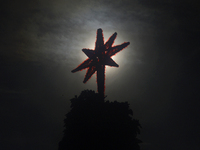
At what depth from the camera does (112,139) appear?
61.7 feet

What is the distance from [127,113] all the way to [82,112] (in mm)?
5610

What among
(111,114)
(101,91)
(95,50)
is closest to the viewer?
(111,114)

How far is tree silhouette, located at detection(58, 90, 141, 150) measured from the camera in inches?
739

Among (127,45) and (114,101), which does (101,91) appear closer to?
(114,101)

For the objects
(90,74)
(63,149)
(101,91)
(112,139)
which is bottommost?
(63,149)

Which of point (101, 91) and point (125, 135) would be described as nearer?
point (125, 135)

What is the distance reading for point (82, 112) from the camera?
20578 millimetres

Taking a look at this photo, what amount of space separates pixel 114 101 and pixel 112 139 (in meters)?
4.88

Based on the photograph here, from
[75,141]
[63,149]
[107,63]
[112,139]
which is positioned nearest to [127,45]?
[107,63]

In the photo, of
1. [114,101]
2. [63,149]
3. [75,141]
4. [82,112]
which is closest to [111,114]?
[114,101]

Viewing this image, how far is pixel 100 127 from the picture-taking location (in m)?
18.7

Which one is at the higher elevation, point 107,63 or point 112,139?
point 107,63

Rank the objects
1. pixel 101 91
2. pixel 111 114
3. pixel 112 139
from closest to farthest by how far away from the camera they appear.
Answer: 1. pixel 112 139
2. pixel 111 114
3. pixel 101 91

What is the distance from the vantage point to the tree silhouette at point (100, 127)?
18.8m
